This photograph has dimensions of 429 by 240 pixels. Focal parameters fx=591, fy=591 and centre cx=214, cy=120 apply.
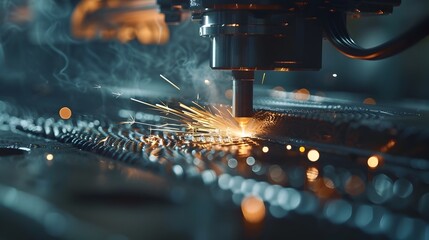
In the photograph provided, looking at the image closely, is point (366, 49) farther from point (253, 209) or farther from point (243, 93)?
point (253, 209)

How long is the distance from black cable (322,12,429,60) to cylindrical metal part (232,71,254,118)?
0.56 ft

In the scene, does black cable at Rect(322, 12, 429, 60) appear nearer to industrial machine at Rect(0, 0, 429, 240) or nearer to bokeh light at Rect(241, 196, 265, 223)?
industrial machine at Rect(0, 0, 429, 240)

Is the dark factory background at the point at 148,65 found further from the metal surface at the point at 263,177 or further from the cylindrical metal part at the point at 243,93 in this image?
the cylindrical metal part at the point at 243,93

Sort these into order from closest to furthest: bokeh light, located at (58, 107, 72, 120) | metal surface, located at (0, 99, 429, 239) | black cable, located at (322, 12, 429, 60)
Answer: metal surface, located at (0, 99, 429, 239) → black cable, located at (322, 12, 429, 60) → bokeh light, located at (58, 107, 72, 120)

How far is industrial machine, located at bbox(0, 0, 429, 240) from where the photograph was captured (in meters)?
0.60

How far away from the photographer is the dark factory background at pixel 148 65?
161cm

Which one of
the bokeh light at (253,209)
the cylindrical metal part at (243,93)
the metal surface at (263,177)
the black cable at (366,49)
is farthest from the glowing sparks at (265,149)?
the bokeh light at (253,209)

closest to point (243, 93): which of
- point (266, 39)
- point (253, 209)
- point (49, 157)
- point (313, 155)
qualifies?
A: point (266, 39)

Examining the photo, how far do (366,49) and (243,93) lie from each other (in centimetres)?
25

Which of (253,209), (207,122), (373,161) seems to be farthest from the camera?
(207,122)

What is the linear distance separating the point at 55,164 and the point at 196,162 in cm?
22

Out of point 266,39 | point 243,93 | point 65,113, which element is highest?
point 266,39

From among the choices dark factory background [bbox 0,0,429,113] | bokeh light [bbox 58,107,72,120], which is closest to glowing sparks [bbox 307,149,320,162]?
dark factory background [bbox 0,0,429,113]

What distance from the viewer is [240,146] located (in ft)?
3.48
